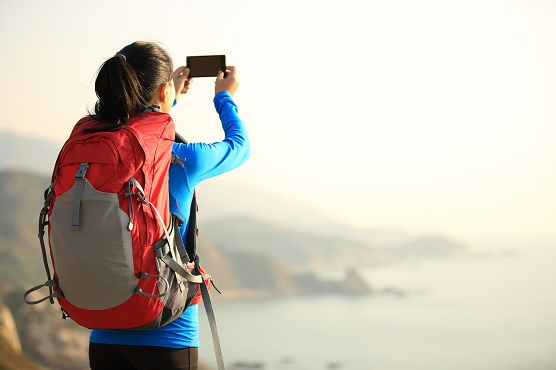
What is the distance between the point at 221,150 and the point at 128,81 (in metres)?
0.19

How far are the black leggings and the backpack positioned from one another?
0.06 metres

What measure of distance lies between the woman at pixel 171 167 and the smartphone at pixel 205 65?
18cm

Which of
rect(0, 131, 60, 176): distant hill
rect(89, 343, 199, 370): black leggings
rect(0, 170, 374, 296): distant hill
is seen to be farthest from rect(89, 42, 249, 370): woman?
rect(0, 131, 60, 176): distant hill

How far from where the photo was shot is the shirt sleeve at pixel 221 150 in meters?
1.15

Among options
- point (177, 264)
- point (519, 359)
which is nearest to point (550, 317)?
point (519, 359)

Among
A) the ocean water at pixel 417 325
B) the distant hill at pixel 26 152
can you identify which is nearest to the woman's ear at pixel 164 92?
the ocean water at pixel 417 325

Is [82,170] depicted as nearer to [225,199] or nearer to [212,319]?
[212,319]

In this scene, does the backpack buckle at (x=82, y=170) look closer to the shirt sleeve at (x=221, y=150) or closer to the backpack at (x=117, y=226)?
the backpack at (x=117, y=226)

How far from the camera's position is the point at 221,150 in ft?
3.89

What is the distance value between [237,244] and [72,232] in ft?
100

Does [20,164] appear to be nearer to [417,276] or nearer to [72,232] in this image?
[417,276]

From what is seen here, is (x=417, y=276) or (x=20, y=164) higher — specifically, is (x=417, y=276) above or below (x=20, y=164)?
below

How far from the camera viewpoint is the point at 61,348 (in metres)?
11.0

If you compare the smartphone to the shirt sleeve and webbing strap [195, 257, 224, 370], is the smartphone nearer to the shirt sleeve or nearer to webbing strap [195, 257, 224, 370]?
the shirt sleeve
